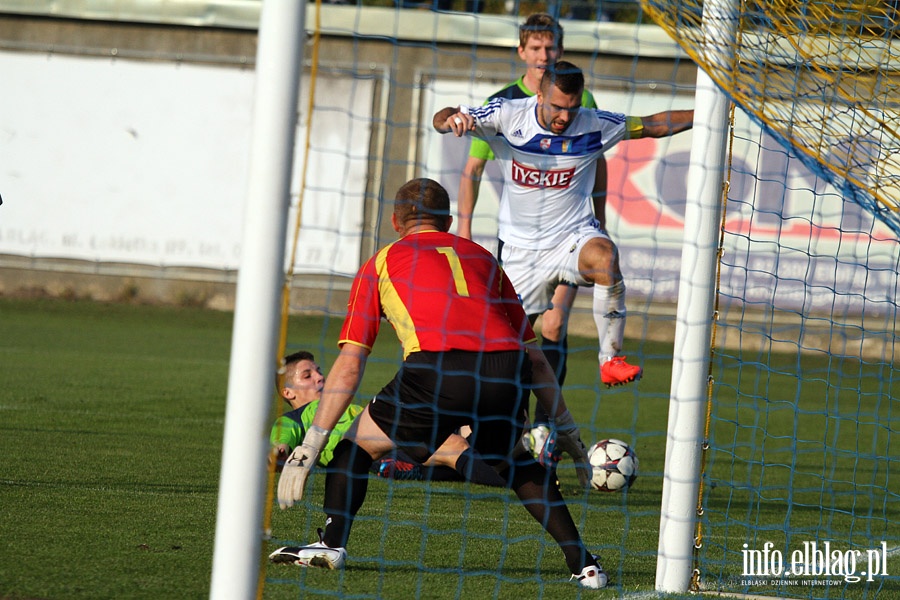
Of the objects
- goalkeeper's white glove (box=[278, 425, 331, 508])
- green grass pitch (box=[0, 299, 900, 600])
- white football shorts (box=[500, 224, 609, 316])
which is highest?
white football shorts (box=[500, 224, 609, 316])

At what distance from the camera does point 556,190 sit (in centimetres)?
646

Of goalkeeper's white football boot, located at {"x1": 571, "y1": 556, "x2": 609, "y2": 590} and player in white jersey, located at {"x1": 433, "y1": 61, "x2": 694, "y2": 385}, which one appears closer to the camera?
goalkeeper's white football boot, located at {"x1": 571, "y1": 556, "x2": 609, "y2": 590}

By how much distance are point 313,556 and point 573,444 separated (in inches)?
84.5

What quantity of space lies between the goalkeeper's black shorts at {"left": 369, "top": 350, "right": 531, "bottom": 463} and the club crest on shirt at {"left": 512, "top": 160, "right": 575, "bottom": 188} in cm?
236

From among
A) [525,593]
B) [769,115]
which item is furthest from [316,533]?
[769,115]

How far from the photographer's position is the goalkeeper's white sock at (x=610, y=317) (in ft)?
19.7

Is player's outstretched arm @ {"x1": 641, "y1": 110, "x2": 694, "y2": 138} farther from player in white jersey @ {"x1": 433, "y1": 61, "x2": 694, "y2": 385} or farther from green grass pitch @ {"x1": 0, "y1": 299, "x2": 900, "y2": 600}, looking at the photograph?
green grass pitch @ {"x1": 0, "y1": 299, "x2": 900, "y2": 600}

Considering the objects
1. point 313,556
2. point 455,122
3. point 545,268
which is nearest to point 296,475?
point 313,556

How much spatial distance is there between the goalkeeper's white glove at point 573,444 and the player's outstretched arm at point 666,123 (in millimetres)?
1457

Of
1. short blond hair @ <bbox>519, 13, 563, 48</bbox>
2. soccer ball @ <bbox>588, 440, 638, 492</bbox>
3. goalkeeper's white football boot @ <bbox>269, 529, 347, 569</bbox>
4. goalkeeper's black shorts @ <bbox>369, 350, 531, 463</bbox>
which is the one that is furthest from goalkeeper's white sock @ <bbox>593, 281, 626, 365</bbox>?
goalkeeper's white football boot @ <bbox>269, 529, 347, 569</bbox>

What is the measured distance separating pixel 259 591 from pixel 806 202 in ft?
41.2

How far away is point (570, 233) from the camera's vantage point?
6391mm

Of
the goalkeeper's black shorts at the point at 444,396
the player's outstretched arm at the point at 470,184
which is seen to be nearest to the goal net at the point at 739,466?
the player's outstretched arm at the point at 470,184

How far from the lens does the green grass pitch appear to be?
157 inches
